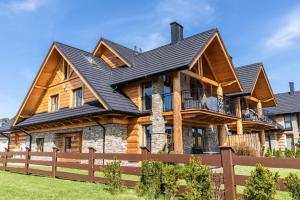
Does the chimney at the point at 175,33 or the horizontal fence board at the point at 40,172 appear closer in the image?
the horizontal fence board at the point at 40,172

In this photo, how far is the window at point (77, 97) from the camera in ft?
60.6

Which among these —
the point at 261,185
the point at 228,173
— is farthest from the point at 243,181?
the point at 261,185

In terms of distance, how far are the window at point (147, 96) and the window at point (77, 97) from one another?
4441 mm

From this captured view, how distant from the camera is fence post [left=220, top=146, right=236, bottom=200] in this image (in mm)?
6059

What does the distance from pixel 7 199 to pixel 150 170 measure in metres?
3.73

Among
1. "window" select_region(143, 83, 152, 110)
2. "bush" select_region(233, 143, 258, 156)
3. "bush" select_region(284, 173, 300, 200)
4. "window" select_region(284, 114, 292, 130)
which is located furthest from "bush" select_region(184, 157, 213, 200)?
"window" select_region(284, 114, 292, 130)

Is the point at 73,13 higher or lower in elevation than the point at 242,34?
higher

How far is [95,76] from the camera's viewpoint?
1753cm

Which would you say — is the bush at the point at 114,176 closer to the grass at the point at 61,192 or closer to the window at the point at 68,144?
the grass at the point at 61,192

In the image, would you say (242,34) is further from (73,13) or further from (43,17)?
(43,17)

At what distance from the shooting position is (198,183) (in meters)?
6.15

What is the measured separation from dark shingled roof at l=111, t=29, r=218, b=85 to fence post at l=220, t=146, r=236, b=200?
7.97m

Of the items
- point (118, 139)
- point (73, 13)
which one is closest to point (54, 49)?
point (73, 13)

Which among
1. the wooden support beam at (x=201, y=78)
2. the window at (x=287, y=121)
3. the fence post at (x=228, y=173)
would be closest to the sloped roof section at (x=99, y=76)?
the wooden support beam at (x=201, y=78)
